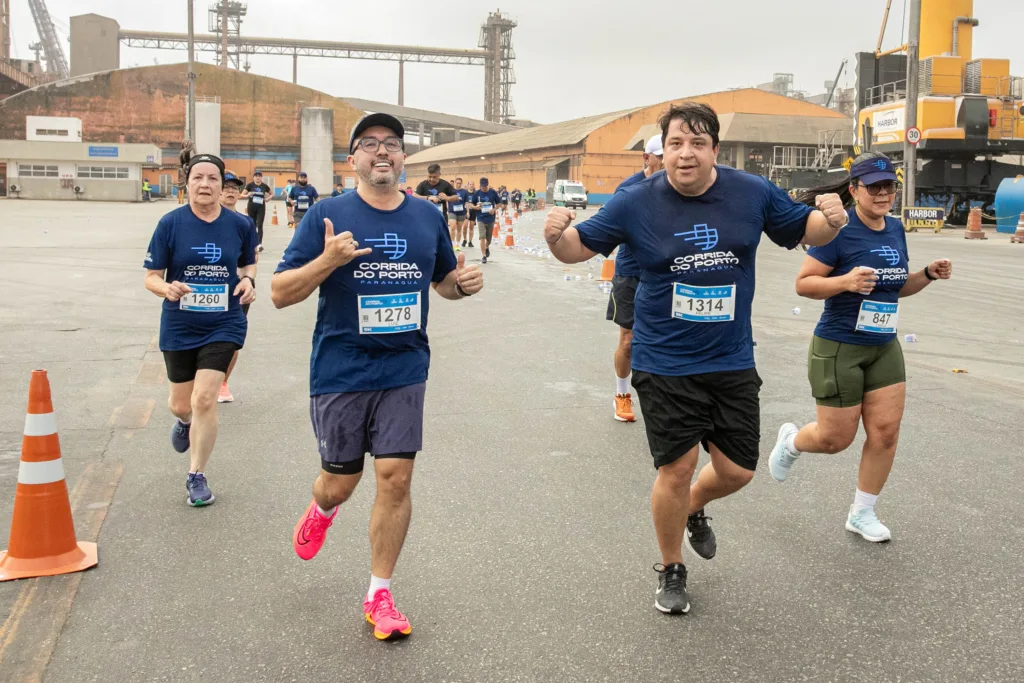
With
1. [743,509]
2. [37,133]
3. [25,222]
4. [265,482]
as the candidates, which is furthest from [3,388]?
[37,133]

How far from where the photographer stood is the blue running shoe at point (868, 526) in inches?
189

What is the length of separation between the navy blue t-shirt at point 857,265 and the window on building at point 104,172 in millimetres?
66930

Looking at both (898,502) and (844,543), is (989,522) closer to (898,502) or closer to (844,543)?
(898,502)

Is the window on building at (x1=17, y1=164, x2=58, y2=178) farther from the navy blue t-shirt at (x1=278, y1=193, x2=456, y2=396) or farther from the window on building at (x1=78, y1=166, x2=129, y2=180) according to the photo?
the navy blue t-shirt at (x1=278, y1=193, x2=456, y2=396)

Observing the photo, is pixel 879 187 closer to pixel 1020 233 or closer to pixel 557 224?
pixel 557 224

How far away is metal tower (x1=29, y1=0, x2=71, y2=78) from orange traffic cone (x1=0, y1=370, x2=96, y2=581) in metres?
154

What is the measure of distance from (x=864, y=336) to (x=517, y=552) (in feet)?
6.33

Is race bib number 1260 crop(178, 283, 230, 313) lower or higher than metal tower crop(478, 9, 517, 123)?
lower

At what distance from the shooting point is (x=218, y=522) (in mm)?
5098

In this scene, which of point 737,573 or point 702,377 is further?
point 737,573

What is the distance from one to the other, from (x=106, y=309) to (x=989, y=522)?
11.5m

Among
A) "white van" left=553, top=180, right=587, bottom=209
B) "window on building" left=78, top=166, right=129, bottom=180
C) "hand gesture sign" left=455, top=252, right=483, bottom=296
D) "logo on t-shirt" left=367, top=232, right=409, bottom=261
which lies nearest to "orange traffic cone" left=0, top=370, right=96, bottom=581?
"logo on t-shirt" left=367, top=232, right=409, bottom=261

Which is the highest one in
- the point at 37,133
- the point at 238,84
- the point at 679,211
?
the point at 238,84

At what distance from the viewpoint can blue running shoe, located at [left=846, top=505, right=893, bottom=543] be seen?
15.7 ft
